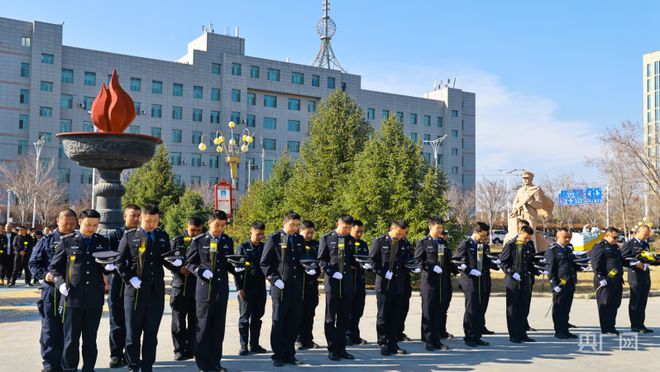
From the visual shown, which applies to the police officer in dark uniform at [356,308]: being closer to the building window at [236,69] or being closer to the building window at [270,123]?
the building window at [236,69]

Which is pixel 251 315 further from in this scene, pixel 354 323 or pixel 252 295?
pixel 354 323

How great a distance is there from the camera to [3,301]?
1445 cm

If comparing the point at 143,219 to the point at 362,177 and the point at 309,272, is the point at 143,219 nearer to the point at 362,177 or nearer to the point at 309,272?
the point at 309,272

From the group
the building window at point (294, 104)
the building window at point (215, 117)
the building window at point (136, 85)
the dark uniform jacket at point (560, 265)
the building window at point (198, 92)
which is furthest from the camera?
the building window at point (294, 104)

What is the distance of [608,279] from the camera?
1095 centimetres

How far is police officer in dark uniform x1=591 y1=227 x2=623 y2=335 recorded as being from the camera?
10789mm

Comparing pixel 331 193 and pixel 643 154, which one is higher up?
pixel 643 154

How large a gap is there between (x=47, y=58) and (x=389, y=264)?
55500mm

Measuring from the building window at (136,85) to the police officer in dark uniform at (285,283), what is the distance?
2216 inches

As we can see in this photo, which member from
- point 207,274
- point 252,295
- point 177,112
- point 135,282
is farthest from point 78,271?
point 177,112

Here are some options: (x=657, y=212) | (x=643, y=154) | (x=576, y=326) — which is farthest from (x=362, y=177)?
(x=657, y=212)

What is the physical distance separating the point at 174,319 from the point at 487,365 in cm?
421

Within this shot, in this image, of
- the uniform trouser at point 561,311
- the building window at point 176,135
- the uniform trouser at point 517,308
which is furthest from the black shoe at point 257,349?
the building window at point 176,135

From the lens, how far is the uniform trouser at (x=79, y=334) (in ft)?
22.6
